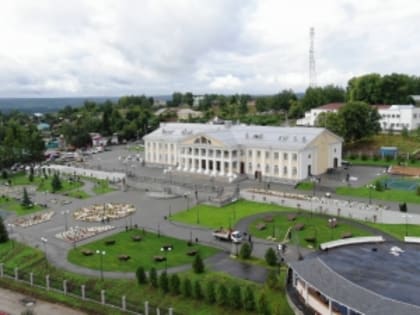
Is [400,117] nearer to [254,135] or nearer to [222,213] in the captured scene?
[254,135]

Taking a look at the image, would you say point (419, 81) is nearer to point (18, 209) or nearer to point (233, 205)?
point (233, 205)

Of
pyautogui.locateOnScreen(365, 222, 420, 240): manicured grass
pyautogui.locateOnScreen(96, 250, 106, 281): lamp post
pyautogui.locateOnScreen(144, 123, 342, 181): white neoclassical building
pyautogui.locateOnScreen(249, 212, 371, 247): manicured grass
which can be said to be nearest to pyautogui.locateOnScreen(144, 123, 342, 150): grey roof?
pyautogui.locateOnScreen(144, 123, 342, 181): white neoclassical building

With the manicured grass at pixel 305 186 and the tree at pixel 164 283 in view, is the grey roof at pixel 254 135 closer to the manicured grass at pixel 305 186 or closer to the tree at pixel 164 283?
the manicured grass at pixel 305 186

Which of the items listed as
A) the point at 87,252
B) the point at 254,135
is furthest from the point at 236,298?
the point at 254,135

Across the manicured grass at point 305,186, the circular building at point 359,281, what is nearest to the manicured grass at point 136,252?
the circular building at point 359,281

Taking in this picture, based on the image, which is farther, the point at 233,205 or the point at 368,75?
the point at 368,75

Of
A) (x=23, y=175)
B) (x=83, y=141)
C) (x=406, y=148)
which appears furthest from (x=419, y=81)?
(x=23, y=175)

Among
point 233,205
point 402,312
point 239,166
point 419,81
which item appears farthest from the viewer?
point 419,81
